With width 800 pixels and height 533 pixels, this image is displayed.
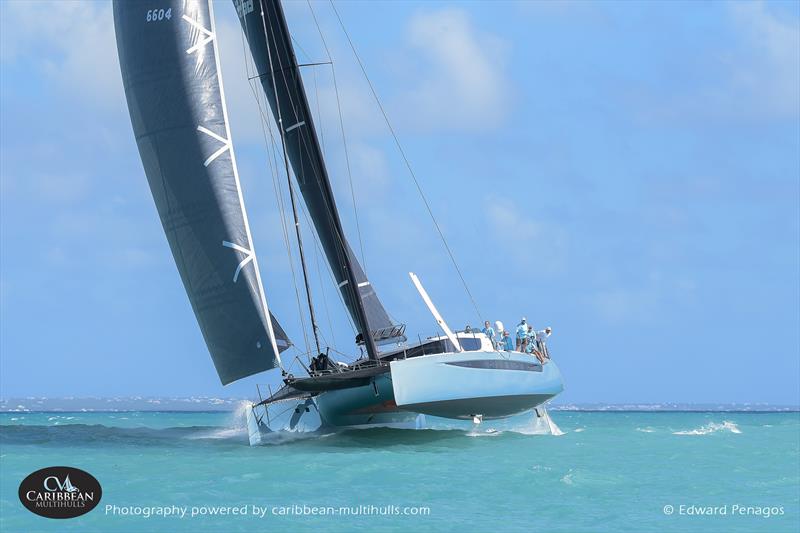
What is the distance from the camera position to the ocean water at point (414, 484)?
13.6 meters

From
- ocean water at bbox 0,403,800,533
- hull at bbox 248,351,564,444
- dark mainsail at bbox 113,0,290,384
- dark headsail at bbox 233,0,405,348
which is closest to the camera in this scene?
ocean water at bbox 0,403,800,533

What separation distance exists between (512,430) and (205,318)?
32.4 ft

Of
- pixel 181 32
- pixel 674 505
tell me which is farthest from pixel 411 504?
pixel 181 32

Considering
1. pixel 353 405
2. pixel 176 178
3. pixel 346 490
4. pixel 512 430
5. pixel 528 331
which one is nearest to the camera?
pixel 346 490

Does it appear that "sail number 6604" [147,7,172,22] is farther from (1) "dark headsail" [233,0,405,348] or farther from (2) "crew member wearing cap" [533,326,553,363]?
(2) "crew member wearing cap" [533,326,553,363]

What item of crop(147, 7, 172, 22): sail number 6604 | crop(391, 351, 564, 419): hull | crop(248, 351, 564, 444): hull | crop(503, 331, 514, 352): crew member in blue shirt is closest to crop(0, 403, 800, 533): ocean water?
crop(248, 351, 564, 444): hull

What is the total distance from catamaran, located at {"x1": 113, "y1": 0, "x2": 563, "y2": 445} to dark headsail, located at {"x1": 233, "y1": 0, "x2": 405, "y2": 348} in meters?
0.03

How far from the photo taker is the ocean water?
13.6 meters

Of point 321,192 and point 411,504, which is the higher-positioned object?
point 321,192

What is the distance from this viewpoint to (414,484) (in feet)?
53.7

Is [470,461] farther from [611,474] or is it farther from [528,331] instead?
[528,331]

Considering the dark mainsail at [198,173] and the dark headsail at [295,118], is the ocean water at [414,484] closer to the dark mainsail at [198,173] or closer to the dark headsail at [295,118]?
the dark mainsail at [198,173]

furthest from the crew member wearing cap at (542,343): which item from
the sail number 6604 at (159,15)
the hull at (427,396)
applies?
the sail number 6604 at (159,15)

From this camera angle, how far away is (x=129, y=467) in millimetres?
18359
